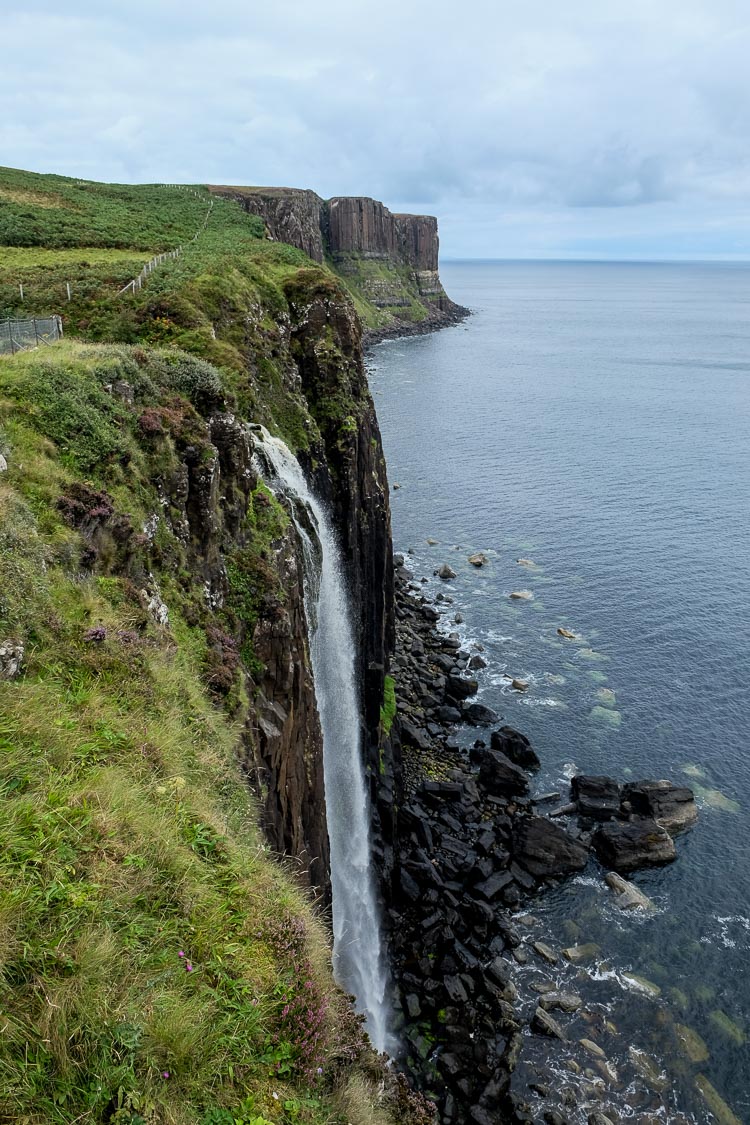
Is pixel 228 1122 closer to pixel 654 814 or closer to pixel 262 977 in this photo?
pixel 262 977

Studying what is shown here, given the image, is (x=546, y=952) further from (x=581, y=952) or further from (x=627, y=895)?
(x=627, y=895)

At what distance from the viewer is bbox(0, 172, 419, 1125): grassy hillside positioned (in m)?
7.89

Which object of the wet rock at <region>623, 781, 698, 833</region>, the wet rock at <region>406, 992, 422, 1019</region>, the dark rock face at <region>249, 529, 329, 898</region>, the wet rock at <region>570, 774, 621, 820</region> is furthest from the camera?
the wet rock at <region>570, 774, 621, 820</region>

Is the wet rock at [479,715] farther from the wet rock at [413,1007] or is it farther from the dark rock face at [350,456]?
the wet rock at [413,1007]

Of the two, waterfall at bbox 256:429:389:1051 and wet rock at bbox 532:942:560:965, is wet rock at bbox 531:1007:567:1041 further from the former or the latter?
waterfall at bbox 256:429:389:1051

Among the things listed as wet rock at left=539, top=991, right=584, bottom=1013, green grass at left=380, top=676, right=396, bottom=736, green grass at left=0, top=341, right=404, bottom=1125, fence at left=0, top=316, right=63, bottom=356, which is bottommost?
wet rock at left=539, top=991, right=584, bottom=1013

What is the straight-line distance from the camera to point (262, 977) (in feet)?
32.0

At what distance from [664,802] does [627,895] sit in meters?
7.03

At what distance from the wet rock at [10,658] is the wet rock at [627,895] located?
33.7 m

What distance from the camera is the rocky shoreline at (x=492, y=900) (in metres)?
27.5

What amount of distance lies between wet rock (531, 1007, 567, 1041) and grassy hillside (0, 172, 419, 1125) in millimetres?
20346

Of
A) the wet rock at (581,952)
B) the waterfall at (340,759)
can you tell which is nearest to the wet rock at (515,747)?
the wet rock at (581,952)

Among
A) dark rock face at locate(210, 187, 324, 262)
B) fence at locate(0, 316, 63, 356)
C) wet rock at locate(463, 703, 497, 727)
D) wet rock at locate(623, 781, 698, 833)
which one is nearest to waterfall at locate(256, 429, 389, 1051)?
fence at locate(0, 316, 63, 356)

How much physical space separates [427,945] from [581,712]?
22.9 metres
